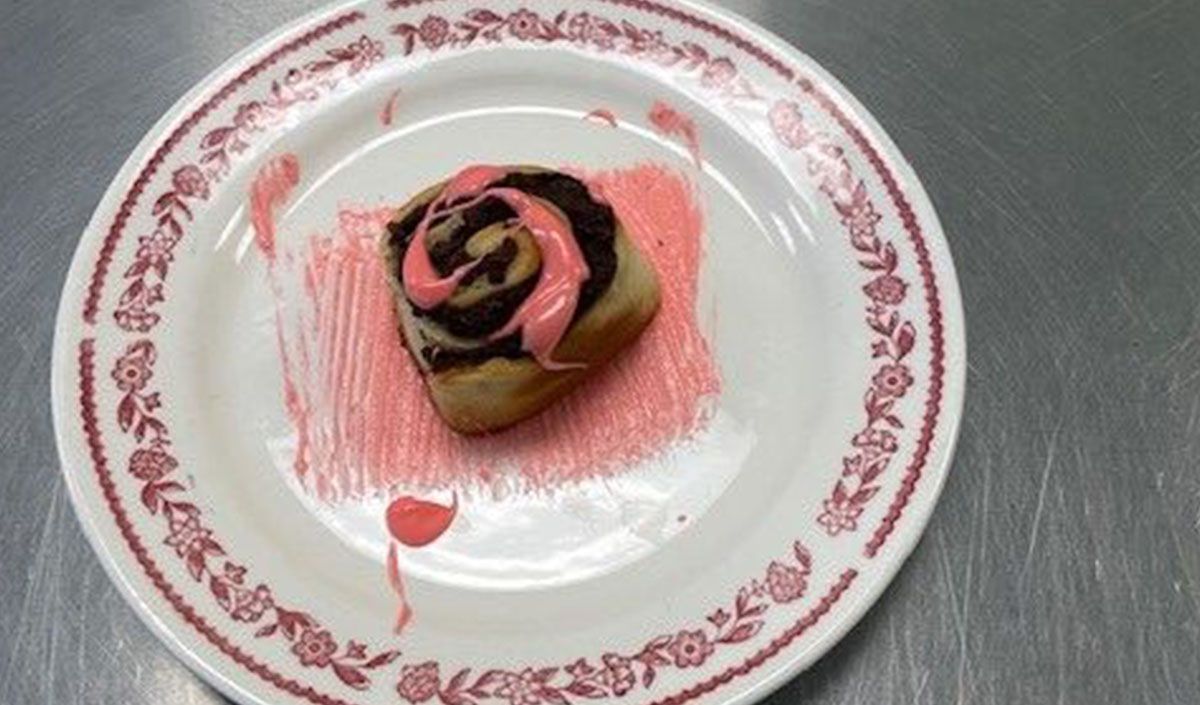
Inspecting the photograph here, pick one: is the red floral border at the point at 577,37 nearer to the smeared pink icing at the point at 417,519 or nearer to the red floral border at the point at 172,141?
the red floral border at the point at 172,141

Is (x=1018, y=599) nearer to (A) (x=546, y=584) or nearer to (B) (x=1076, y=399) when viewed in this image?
(B) (x=1076, y=399)

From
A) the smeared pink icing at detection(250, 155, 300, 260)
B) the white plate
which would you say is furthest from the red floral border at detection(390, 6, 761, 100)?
the smeared pink icing at detection(250, 155, 300, 260)

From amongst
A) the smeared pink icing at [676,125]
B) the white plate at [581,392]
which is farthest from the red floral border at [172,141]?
the smeared pink icing at [676,125]

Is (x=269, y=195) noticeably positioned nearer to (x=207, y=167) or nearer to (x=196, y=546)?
(x=207, y=167)

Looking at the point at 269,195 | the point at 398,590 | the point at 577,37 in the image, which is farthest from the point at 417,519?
the point at 577,37

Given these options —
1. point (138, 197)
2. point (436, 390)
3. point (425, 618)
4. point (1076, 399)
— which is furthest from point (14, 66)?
point (1076, 399)
